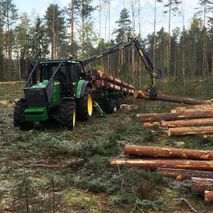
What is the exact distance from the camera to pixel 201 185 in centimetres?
680

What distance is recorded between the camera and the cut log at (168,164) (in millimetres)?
7957

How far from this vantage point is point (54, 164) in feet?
28.6

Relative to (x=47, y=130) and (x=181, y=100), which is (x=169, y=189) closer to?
(x=47, y=130)

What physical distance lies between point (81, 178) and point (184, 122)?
6848 millimetres

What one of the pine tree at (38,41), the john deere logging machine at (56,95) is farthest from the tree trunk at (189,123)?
the pine tree at (38,41)

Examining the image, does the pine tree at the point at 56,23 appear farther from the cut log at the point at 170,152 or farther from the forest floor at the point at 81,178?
the cut log at the point at 170,152

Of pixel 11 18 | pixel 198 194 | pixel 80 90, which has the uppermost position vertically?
pixel 11 18

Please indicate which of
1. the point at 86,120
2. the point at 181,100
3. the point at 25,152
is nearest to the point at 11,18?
the point at 181,100

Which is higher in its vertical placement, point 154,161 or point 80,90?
point 80,90

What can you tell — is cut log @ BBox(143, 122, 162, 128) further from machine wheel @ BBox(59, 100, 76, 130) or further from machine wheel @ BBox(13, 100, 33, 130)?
machine wheel @ BBox(13, 100, 33, 130)

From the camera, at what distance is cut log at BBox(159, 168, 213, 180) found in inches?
295

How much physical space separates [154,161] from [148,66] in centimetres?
1128

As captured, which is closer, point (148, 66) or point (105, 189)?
point (105, 189)

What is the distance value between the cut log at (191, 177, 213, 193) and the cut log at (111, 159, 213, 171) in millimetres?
1040
